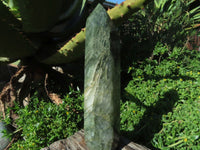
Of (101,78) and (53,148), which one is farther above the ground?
(101,78)

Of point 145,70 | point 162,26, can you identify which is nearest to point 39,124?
point 145,70

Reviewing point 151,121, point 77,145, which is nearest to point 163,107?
point 151,121

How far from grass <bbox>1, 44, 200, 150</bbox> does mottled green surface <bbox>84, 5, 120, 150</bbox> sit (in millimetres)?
517

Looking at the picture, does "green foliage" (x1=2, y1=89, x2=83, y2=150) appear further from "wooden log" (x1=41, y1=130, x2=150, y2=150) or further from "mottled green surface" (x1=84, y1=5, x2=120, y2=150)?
"mottled green surface" (x1=84, y1=5, x2=120, y2=150)

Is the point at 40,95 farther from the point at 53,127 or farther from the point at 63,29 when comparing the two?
the point at 63,29

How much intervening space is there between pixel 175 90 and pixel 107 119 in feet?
3.98

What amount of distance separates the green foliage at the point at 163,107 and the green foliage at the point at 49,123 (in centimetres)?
51

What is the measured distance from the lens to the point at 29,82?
6.44ft

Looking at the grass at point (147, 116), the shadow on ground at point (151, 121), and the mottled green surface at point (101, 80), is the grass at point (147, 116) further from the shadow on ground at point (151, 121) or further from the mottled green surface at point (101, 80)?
the mottled green surface at point (101, 80)

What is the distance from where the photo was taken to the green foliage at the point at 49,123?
1.34 m

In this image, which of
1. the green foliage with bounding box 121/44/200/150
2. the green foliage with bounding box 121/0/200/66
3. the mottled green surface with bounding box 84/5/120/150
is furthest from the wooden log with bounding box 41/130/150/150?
the green foliage with bounding box 121/0/200/66

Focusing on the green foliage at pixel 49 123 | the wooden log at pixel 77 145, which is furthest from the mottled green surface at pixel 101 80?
the green foliage at pixel 49 123

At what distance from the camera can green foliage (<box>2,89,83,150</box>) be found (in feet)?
4.38

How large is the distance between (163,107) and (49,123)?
1187 mm
